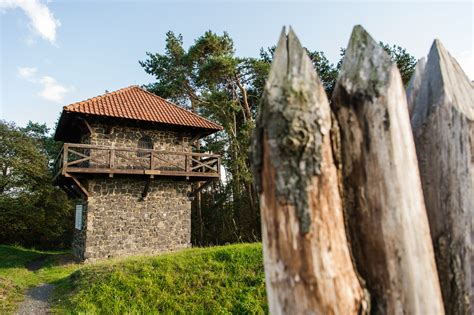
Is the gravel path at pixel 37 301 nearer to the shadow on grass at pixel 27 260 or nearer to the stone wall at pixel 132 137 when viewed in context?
the shadow on grass at pixel 27 260

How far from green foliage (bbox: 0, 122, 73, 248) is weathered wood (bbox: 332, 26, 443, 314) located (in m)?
22.5

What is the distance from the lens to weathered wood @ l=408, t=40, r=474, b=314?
4.39 ft

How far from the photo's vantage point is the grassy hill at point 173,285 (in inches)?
303

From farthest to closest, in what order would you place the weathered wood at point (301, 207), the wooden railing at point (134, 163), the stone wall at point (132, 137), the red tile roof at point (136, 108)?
the stone wall at point (132, 137)
the red tile roof at point (136, 108)
the wooden railing at point (134, 163)
the weathered wood at point (301, 207)

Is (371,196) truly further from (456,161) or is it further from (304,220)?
(456,161)

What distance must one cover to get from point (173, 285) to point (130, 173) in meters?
5.56

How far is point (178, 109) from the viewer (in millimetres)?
16109

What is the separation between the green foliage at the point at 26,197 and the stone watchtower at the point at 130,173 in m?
6.64

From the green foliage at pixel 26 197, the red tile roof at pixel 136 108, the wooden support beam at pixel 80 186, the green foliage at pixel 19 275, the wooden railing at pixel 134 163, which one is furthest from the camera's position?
the green foliage at pixel 26 197

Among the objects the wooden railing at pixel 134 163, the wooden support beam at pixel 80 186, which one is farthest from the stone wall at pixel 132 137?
the wooden support beam at pixel 80 186

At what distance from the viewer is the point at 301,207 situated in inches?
45.0

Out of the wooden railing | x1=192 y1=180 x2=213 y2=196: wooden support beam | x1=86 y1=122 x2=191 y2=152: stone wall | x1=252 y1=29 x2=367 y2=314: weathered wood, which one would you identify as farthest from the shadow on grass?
x1=252 y1=29 x2=367 y2=314: weathered wood

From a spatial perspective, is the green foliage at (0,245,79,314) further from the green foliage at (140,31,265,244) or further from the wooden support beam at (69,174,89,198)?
the green foliage at (140,31,265,244)

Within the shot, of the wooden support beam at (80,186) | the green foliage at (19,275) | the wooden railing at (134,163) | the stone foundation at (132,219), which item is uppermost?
the wooden railing at (134,163)
